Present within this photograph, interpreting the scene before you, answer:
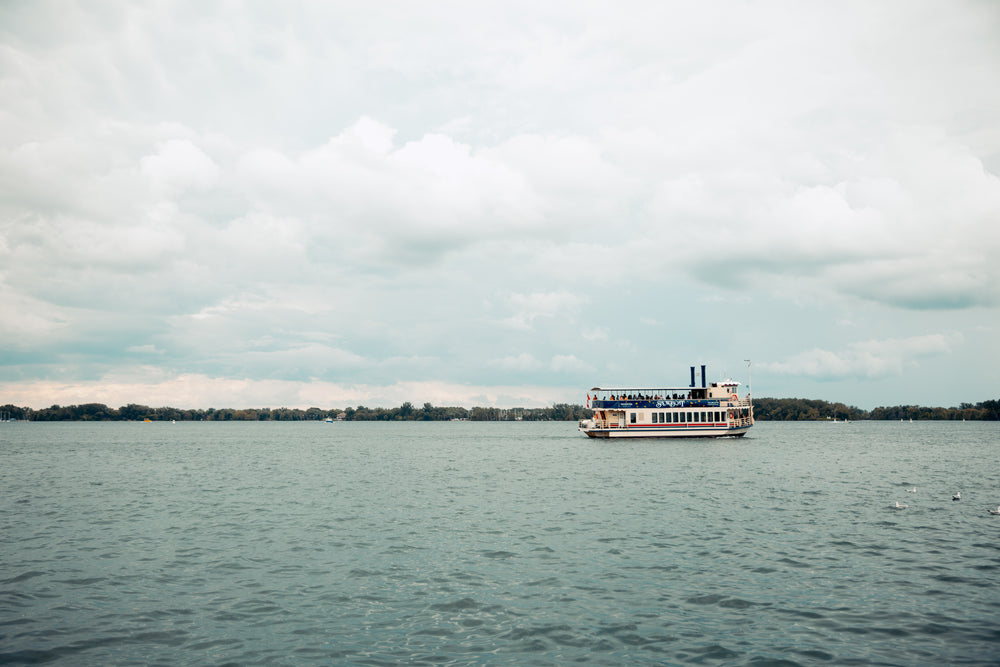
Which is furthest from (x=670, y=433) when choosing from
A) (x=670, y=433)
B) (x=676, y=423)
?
(x=676, y=423)

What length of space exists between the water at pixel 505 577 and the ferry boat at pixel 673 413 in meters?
57.7

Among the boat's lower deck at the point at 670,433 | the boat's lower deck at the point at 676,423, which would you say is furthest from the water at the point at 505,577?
the boat's lower deck at the point at 676,423

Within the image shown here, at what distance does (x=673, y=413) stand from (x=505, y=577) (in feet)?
271

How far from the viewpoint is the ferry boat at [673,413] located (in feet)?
314

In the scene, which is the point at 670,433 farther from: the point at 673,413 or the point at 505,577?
the point at 505,577

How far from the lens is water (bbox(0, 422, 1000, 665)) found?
12.8 m

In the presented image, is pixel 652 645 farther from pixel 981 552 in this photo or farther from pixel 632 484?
pixel 632 484

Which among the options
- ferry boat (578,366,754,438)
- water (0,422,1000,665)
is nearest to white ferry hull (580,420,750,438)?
ferry boat (578,366,754,438)

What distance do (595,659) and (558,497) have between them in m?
23.7

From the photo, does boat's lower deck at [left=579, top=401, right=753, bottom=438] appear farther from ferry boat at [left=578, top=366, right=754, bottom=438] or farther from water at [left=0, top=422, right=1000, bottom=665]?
water at [left=0, top=422, right=1000, bottom=665]

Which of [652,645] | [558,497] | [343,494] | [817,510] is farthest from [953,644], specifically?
[343,494]

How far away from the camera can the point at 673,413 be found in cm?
9619

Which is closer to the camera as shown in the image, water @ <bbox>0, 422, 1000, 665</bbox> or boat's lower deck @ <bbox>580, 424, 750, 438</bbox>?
water @ <bbox>0, 422, 1000, 665</bbox>

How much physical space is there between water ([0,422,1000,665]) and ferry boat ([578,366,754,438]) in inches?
2272
